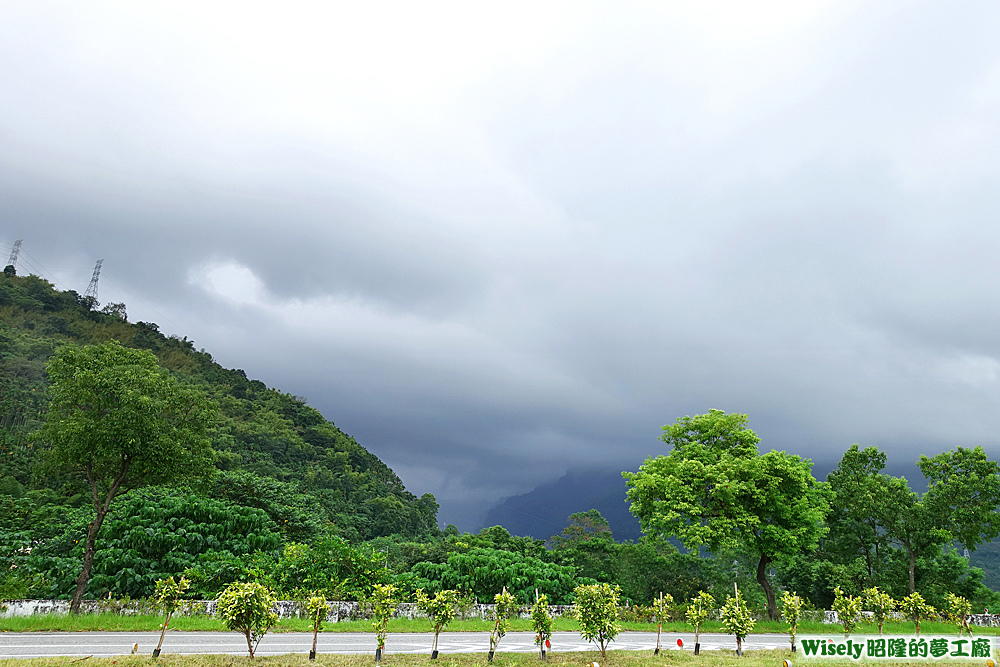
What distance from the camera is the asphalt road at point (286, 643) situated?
50.5ft

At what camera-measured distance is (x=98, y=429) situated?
71.1ft

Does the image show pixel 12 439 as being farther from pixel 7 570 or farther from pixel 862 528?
pixel 862 528

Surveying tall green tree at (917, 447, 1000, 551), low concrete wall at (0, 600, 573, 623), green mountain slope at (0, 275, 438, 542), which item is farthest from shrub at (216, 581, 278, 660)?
tall green tree at (917, 447, 1000, 551)

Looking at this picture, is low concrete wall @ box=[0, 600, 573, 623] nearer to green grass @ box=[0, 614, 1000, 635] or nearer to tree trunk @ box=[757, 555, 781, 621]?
green grass @ box=[0, 614, 1000, 635]

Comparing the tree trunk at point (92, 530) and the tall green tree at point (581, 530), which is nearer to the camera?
the tree trunk at point (92, 530)

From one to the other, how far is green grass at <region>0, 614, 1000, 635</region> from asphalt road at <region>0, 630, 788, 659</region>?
73cm

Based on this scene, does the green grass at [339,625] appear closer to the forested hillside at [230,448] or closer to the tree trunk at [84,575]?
the tree trunk at [84,575]

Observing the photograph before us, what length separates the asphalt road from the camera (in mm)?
15383

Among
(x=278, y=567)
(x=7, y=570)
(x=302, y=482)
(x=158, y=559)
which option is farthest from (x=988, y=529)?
(x=302, y=482)

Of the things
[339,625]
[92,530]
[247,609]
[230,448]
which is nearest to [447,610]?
[247,609]

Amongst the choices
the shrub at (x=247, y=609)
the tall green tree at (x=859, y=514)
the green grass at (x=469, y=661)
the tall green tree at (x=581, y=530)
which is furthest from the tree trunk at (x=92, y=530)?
the tall green tree at (x=859, y=514)

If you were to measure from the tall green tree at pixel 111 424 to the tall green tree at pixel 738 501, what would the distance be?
23622 mm

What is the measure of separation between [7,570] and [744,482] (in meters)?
34.9

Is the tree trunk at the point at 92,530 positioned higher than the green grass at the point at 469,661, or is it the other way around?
the tree trunk at the point at 92,530
